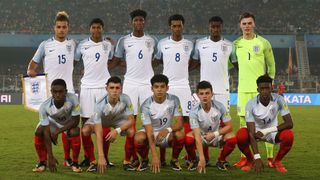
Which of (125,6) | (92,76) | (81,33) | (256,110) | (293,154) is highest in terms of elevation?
(125,6)

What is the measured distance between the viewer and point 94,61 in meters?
6.86

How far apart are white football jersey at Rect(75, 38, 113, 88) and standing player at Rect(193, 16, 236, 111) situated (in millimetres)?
1261

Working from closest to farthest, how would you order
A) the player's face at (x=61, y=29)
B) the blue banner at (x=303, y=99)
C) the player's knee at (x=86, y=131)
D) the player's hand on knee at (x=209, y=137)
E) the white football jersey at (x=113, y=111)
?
the player's hand on knee at (x=209, y=137)
the white football jersey at (x=113, y=111)
the player's knee at (x=86, y=131)
the player's face at (x=61, y=29)
the blue banner at (x=303, y=99)

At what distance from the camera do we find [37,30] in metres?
33.7

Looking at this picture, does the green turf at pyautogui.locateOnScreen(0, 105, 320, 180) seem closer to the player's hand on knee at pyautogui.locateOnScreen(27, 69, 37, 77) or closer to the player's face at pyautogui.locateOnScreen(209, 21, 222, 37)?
the player's hand on knee at pyautogui.locateOnScreen(27, 69, 37, 77)

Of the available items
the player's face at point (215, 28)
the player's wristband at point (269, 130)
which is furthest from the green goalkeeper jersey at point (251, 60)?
the player's wristband at point (269, 130)

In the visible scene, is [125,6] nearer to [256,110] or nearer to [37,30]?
[37,30]

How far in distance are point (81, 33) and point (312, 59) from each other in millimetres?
15834

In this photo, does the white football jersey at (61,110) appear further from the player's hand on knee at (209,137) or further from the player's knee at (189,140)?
the player's hand on knee at (209,137)

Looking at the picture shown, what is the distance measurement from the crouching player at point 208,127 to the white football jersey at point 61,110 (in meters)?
1.39

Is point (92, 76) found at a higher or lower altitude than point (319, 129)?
higher

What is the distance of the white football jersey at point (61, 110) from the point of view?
6.17 meters

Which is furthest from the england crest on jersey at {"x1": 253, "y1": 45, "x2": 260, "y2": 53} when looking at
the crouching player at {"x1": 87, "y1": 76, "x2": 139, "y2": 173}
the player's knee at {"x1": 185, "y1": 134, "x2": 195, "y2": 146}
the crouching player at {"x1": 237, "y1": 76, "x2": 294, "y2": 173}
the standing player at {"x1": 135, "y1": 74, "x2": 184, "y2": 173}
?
the crouching player at {"x1": 87, "y1": 76, "x2": 139, "y2": 173}

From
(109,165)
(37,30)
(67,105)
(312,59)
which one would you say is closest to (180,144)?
(109,165)
